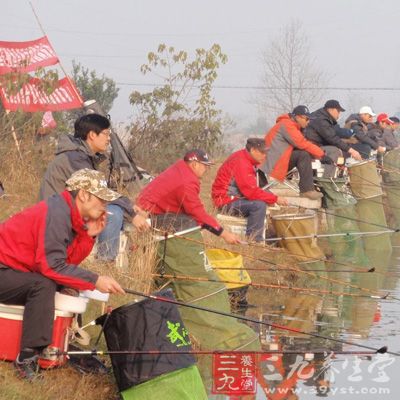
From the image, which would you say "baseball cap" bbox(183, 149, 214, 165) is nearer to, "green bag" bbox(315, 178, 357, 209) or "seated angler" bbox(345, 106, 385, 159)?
"green bag" bbox(315, 178, 357, 209)

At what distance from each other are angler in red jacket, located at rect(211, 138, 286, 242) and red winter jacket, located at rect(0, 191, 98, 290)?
22.0ft

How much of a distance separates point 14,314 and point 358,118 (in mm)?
16782

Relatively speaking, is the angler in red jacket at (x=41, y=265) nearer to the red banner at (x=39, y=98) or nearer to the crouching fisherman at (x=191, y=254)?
the crouching fisherman at (x=191, y=254)

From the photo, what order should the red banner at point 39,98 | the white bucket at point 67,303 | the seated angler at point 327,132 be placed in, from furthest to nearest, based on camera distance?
the seated angler at point 327,132 → the red banner at point 39,98 → the white bucket at point 67,303

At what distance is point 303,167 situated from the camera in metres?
16.8

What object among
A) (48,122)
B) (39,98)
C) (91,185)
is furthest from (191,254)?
(48,122)

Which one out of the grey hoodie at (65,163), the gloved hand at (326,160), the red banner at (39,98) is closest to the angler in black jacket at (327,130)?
the gloved hand at (326,160)

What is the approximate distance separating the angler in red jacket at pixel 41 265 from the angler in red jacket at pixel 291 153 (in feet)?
31.3

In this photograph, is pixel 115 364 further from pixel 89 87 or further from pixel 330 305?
pixel 89 87

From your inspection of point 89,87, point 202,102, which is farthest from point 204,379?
point 89,87

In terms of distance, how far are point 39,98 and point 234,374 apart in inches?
311

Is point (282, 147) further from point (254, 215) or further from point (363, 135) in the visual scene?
point (363, 135)

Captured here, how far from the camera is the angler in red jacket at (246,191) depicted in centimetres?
1396

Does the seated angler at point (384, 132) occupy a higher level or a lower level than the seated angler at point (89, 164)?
higher
